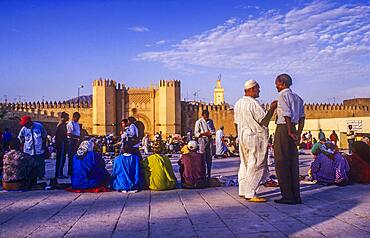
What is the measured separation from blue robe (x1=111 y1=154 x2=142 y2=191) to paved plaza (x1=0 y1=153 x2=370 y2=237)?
8.1 inches

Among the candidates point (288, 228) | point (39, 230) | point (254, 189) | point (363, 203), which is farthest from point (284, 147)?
point (39, 230)

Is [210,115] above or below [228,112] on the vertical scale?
below

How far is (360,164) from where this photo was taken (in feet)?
21.0

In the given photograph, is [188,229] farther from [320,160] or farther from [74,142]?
[74,142]

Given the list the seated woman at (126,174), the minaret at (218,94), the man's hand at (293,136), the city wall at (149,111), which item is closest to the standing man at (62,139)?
the seated woman at (126,174)

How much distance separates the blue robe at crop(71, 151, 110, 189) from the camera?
601 cm

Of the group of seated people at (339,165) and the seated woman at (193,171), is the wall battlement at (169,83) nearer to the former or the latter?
the group of seated people at (339,165)

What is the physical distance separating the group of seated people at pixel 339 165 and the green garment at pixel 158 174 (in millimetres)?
2297

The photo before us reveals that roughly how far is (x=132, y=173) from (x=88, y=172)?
25.6 inches

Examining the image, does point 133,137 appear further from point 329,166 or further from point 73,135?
point 329,166

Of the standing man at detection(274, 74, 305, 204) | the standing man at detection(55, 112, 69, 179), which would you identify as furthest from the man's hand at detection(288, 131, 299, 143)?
the standing man at detection(55, 112, 69, 179)

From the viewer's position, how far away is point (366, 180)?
637 centimetres

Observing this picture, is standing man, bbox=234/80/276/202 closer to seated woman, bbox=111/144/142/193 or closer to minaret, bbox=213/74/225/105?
seated woman, bbox=111/144/142/193

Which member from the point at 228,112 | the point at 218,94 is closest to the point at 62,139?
the point at 228,112
